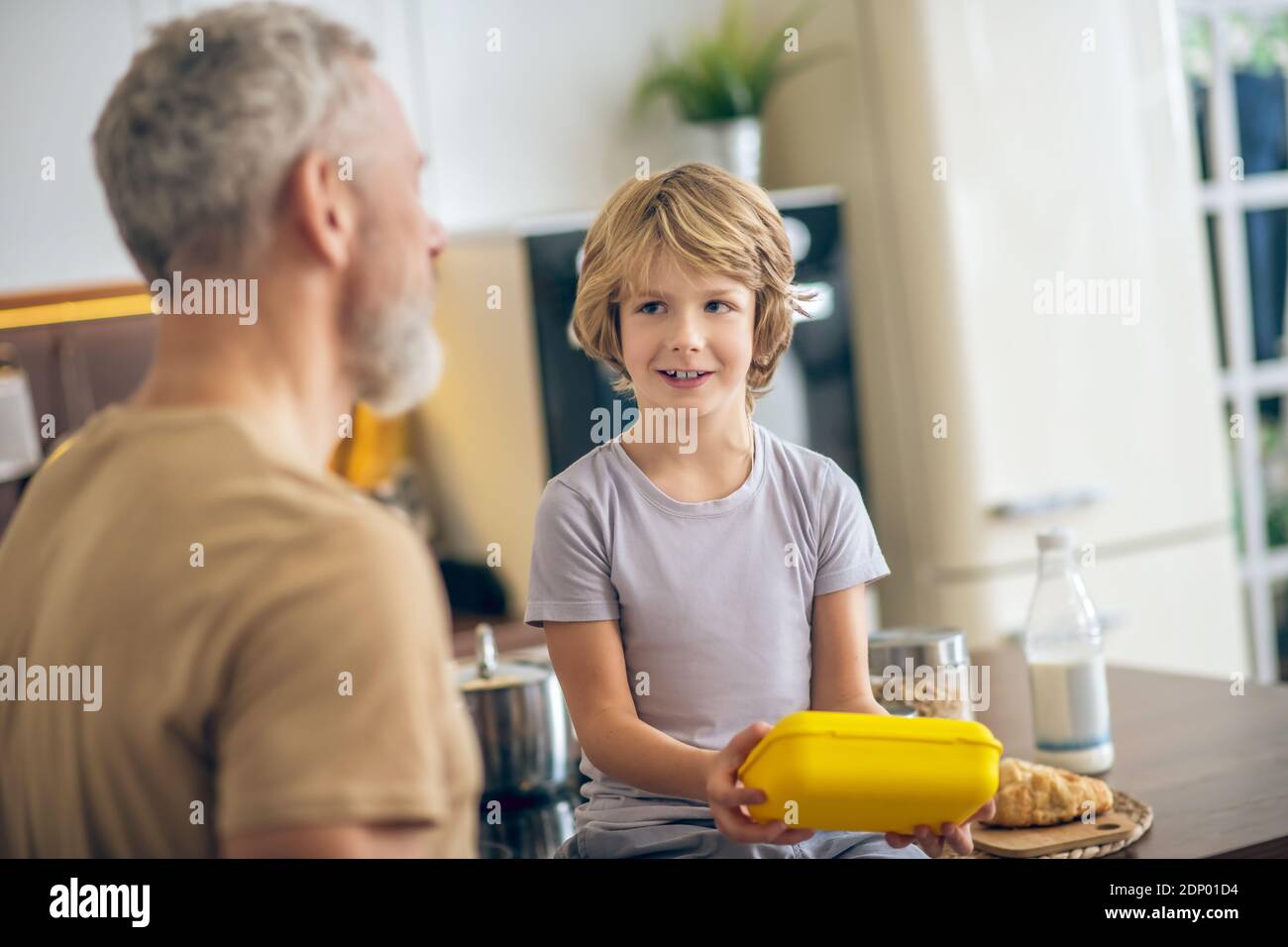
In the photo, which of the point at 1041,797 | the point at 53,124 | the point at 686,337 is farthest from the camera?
the point at 53,124

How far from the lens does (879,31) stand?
2412 millimetres

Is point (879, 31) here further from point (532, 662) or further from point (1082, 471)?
point (532, 662)

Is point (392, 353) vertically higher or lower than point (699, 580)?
higher

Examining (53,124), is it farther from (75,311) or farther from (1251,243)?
(1251,243)

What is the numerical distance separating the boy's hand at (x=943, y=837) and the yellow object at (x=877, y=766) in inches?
1.2

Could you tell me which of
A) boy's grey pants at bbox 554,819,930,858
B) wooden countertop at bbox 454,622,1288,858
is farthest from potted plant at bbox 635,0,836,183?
boy's grey pants at bbox 554,819,930,858

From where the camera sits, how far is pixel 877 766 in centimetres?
70

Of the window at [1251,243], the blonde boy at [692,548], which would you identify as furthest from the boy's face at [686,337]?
the window at [1251,243]

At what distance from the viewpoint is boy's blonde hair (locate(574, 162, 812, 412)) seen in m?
0.82

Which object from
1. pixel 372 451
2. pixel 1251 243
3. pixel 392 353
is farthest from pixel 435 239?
pixel 1251 243

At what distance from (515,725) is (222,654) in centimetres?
48

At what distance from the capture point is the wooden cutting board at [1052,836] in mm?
883

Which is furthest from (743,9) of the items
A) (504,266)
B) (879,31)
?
(504,266)

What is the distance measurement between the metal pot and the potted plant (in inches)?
63.1
